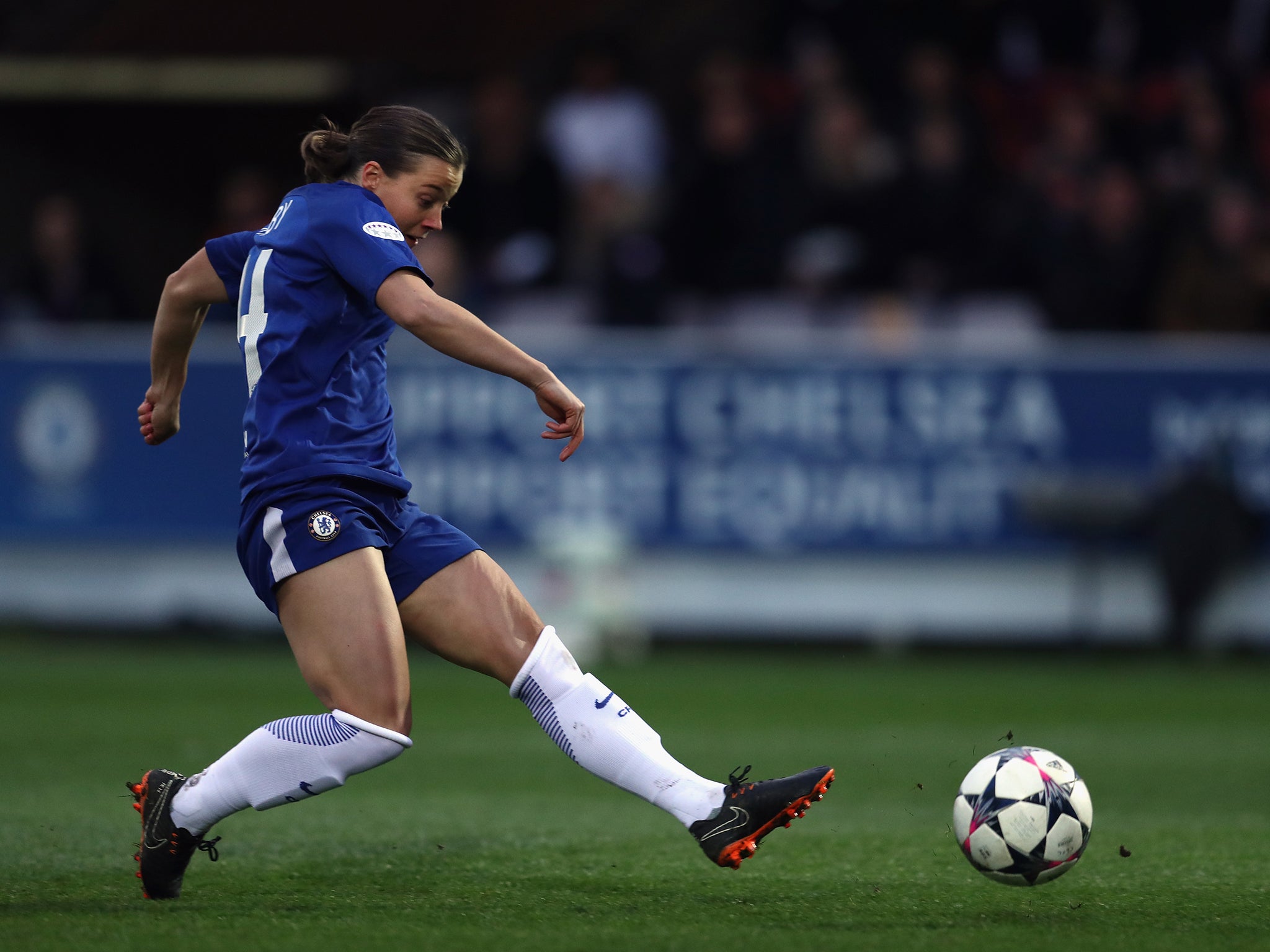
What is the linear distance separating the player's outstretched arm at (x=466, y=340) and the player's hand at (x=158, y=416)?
39.5 inches

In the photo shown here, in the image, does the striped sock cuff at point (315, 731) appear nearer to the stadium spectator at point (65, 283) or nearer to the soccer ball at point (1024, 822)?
the soccer ball at point (1024, 822)

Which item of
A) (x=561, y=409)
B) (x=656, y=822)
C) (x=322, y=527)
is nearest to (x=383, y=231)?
(x=561, y=409)

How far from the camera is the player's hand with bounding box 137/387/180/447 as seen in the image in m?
5.05

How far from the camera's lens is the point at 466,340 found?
4.25 m

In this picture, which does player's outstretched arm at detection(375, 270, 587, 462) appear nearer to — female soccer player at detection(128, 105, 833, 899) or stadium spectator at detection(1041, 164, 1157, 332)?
female soccer player at detection(128, 105, 833, 899)

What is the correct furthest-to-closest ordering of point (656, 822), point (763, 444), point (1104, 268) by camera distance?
point (1104, 268)
point (763, 444)
point (656, 822)

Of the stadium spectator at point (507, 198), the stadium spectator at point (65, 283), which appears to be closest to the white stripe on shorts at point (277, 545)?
the stadium spectator at point (507, 198)

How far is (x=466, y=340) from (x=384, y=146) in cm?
68

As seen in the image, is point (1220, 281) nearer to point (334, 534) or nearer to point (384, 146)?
point (384, 146)

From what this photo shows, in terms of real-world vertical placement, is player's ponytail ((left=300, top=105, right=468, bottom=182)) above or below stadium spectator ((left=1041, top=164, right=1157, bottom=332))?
below

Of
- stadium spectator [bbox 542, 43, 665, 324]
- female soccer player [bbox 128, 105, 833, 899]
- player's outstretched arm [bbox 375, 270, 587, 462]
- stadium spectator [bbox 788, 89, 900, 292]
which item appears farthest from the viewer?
stadium spectator [bbox 542, 43, 665, 324]

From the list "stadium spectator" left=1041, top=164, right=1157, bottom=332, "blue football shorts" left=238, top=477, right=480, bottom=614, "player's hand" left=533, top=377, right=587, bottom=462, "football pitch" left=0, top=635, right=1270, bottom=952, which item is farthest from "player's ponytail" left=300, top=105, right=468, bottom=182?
"stadium spectator" left=1041, top=164, right=1157, bottom=332

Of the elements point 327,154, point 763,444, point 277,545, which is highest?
point 763,444

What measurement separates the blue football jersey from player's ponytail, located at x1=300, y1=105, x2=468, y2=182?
75mm
